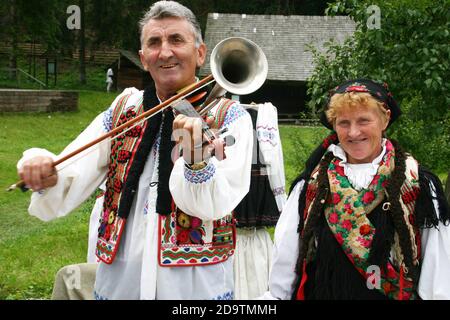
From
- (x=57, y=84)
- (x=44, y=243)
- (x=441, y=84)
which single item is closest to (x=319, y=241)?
(x=441, y=84)

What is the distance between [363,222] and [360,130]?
1.17ft

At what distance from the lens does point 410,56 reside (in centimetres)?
461

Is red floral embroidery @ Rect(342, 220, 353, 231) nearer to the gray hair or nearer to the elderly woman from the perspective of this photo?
the elderly woman

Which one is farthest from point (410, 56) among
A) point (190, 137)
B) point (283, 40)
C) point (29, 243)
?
point (283, 40)

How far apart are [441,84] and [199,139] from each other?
9.11 feet

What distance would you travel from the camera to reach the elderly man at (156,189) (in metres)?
2.38

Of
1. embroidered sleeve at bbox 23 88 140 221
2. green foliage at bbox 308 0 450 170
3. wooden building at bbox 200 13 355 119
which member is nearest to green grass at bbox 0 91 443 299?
green foliage at bbox 308 0 450 170

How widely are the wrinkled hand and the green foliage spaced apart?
8.60 ft

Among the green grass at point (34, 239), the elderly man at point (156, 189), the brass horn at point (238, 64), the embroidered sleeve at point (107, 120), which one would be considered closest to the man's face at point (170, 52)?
the elderly man at point (156, 189)

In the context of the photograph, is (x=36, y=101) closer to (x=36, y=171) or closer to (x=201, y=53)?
(x=201, y=53)

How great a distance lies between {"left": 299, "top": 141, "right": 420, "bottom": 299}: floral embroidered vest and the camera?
2.48 meters

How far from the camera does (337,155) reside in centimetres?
271

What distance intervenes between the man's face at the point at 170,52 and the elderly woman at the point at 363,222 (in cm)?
62

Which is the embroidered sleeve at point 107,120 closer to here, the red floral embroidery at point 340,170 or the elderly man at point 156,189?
the elderly man at point 156,189
